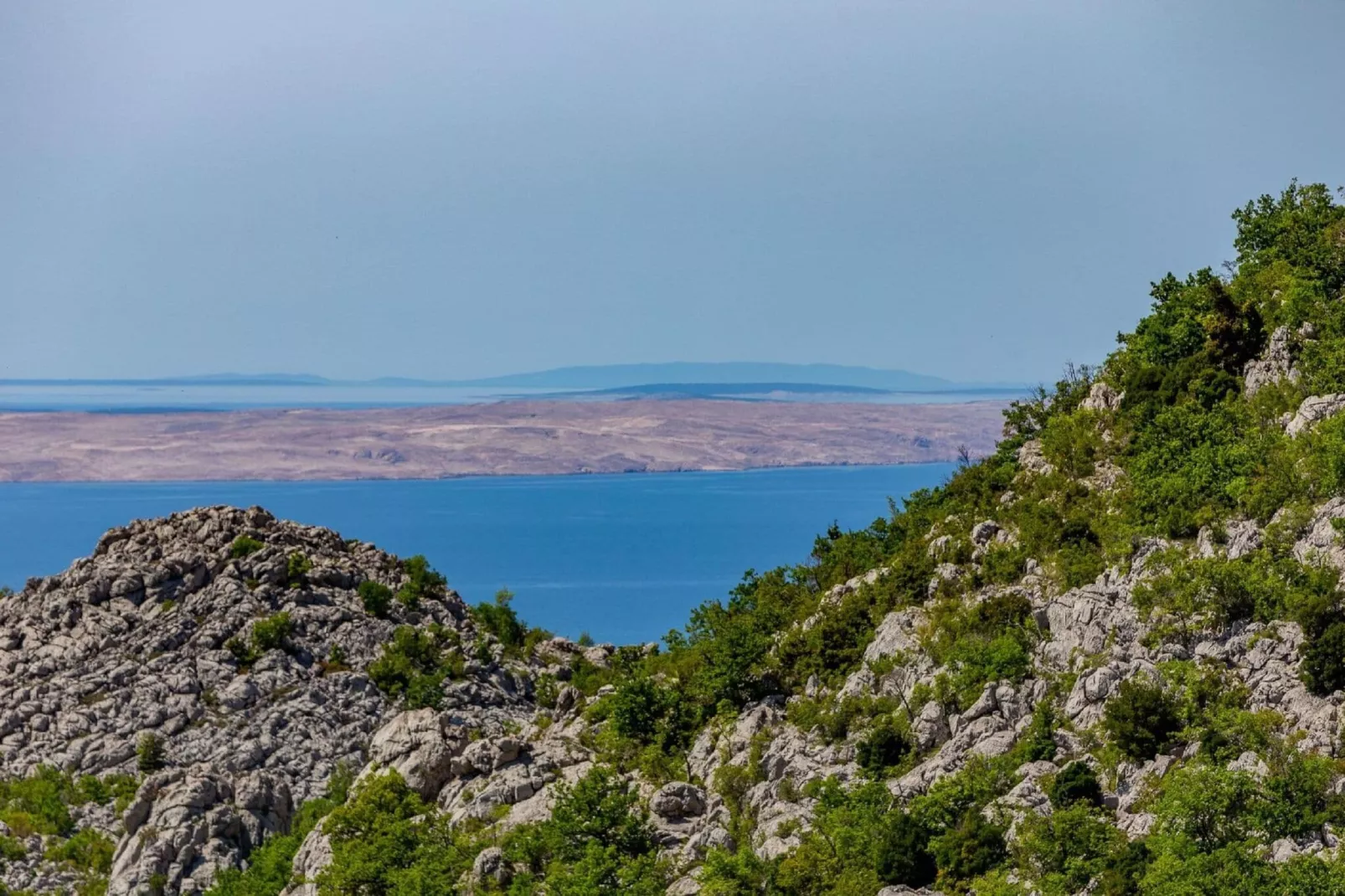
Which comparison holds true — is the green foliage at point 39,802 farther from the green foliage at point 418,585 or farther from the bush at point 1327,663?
the bush at point 1327,663

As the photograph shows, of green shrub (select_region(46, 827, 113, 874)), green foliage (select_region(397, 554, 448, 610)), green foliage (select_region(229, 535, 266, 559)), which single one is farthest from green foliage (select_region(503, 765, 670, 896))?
green foliage (select_region(229, 535, 266, 559))

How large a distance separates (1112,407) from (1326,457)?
1196cm

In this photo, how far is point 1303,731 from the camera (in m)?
38.4

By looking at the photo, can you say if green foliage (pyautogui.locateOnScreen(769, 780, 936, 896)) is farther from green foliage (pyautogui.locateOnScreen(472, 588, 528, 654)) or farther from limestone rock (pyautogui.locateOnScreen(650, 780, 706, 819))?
green foliage (pyautogui.locateOnScreen(472, 588, 528, 654))

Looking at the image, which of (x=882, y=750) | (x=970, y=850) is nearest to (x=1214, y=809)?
(x=970, y=850)

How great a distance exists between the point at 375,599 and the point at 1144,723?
33844 millimetres

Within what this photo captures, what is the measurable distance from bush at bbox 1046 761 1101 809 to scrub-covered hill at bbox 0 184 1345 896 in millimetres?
66

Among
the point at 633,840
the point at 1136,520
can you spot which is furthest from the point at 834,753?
the point at 1136,520

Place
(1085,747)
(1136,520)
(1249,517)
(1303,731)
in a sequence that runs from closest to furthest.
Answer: (1303,731)
(1085,747)
(1249,517)
(1136,520)

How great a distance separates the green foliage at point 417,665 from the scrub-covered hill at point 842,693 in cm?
12

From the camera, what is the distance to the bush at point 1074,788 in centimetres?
4028

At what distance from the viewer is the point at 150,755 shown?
Result: 5978 cm

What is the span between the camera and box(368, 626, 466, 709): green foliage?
62.6m

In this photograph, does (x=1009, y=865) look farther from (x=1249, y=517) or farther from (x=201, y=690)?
(x=201, y=690)
